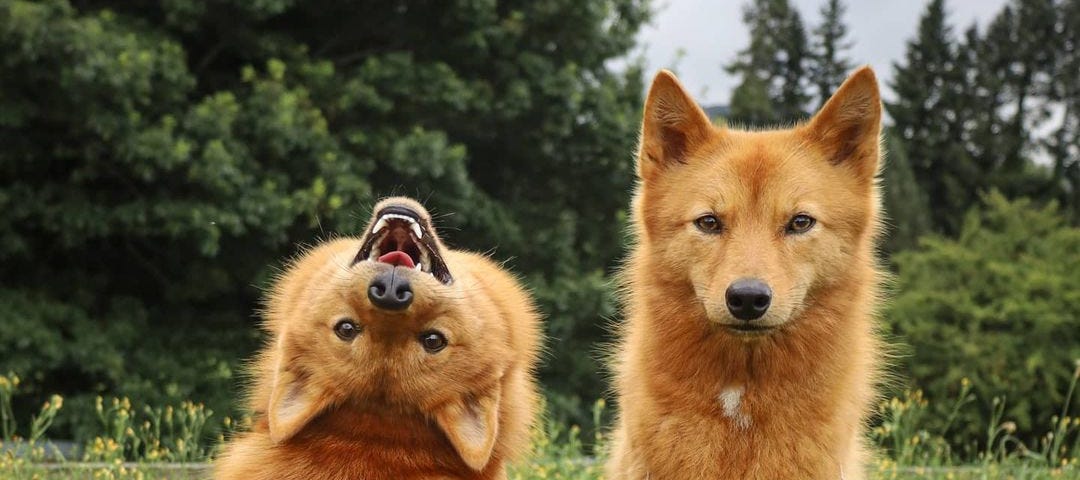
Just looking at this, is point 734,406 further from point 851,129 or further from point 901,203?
point 901,203

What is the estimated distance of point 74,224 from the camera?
1195 cm

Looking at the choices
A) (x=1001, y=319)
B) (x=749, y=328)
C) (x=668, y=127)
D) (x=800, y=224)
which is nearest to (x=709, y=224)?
(x=800, y=224)

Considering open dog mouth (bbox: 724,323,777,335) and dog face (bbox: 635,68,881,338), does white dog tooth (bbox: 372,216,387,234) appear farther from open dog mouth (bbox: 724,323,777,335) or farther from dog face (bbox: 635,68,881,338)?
open dog mouth (bbox: 724,323,777,335)

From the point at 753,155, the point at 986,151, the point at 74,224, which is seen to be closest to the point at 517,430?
the point at 753,155

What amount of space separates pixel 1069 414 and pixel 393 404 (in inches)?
727

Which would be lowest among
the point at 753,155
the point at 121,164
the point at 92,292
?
the point at 753,155

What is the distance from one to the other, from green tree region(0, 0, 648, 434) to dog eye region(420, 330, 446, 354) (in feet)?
22.7

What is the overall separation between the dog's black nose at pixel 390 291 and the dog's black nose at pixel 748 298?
3.81 feet

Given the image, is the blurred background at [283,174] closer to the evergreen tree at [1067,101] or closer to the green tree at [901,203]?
the green tree at [901,203]

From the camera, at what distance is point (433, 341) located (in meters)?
3.56

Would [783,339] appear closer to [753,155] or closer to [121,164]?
[753,155]

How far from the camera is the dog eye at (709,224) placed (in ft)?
13.5

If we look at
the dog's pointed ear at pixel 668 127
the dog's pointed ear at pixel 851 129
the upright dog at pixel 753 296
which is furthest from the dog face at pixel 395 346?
the dog's pointed ear at pixel 851 129

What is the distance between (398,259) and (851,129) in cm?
196
